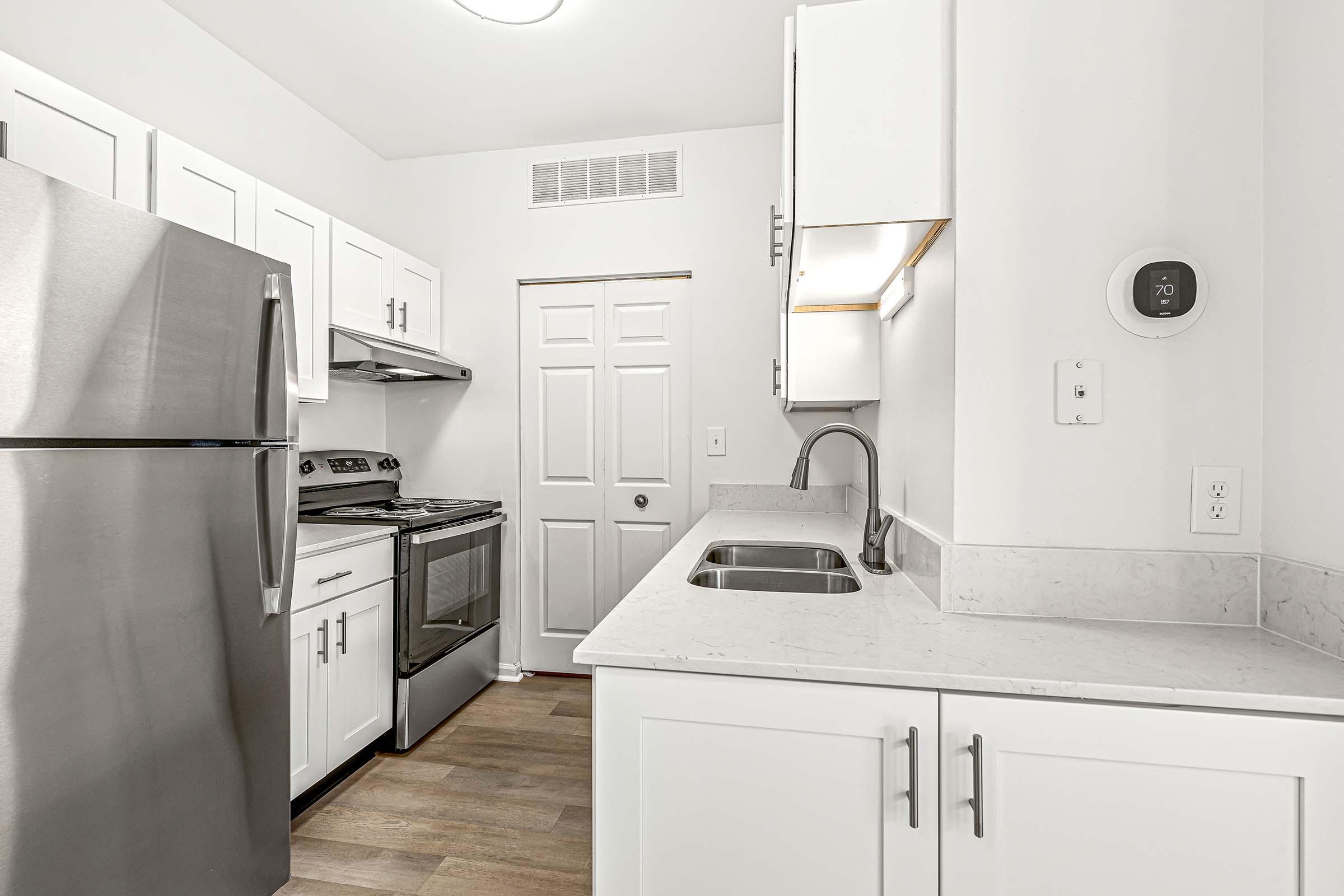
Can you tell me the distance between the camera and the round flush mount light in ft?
6.44

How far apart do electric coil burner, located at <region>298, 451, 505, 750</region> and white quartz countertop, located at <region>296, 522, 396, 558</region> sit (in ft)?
0.10

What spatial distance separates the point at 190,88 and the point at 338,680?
2187 millimetres

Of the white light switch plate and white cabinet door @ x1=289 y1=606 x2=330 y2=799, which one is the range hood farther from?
the white light switch plate

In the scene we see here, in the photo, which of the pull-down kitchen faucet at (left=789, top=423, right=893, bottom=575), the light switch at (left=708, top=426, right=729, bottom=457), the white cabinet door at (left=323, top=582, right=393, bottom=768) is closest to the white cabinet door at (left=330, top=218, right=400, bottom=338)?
the white cabinet door at (left=323, top=582, right=393, bottom=768)

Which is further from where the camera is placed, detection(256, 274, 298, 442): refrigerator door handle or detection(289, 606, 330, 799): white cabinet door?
→ detection(289, 606, 330, 799): white cabinet door

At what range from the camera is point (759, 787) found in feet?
2.95

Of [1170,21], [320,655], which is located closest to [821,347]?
[1170,21]

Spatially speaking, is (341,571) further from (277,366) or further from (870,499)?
(870,499)

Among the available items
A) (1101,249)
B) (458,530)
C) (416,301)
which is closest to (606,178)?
(416,301)

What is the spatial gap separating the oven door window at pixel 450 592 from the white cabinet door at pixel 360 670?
0.29 ft

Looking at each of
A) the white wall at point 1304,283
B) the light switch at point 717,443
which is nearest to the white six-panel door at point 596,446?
the light switch at point 717,443

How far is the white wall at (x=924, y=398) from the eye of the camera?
49.8 inches

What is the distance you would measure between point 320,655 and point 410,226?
2.30 meters

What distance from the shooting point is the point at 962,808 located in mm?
853
